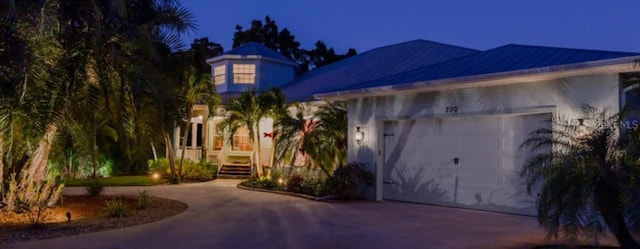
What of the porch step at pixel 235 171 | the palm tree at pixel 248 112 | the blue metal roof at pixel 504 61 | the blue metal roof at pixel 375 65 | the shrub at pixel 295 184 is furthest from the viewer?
the porch step at pixel 235 171

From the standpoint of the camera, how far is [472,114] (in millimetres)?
12922

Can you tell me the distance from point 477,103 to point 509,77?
1.57 m

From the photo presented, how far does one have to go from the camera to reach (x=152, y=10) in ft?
40.1

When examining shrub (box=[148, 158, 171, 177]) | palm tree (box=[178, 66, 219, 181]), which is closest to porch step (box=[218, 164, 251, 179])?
shrub (box=[148, 158, 171, 177])

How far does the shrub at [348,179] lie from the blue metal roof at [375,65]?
189 inches

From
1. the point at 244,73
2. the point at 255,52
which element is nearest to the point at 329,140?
the point at 244,73

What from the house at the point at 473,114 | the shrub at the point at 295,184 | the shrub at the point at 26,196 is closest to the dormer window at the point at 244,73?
the shrub at the point at 295,184

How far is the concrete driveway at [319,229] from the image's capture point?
8.65 metres

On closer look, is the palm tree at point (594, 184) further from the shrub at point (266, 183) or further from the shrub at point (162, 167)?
the shrub at point (162, 167)

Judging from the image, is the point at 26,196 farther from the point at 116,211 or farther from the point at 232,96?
the point at 232,96

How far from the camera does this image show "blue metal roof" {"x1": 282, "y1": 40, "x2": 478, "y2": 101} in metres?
20.8

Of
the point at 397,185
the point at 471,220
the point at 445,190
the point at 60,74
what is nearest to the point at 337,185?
the point at 397,185

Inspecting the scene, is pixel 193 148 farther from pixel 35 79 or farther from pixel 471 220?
pixel 471 220

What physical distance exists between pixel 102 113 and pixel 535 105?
954 centimetres
